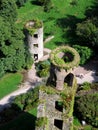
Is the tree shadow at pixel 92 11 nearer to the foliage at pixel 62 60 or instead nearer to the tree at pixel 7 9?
the tree at pixel 7 9

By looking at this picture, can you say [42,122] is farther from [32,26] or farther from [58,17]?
[58,17]

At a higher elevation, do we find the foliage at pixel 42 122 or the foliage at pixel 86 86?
the foliage at pixel 42 122

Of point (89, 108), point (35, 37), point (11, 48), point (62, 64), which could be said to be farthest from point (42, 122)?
point (35, 37)

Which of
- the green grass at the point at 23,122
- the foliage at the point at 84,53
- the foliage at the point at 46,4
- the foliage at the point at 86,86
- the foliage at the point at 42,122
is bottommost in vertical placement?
the green grass at the point at 23,122

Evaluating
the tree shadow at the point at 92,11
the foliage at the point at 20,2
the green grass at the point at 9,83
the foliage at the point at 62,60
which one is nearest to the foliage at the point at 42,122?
the foliage at the point at 62,60

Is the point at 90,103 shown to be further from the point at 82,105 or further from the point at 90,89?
the point at 90,89

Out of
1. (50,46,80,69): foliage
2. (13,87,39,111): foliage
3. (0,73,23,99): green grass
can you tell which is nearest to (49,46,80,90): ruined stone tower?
(50,46,80,69): foliage
